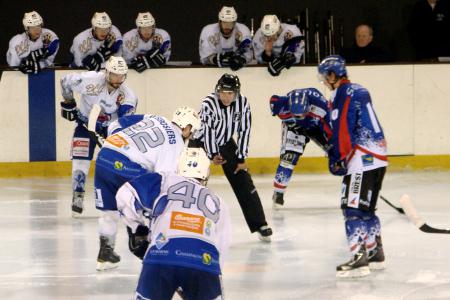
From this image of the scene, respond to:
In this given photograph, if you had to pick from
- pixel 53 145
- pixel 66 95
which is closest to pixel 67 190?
pixel 53 145

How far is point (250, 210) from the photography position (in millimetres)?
8438

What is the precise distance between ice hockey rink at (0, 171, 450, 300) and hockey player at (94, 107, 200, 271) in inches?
22.6

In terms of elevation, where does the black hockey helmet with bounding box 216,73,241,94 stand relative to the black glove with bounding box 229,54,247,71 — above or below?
below

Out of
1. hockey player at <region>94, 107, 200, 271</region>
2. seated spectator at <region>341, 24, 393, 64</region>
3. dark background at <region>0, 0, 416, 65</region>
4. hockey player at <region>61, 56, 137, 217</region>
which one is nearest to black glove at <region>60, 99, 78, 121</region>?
hockey player at <region>61, 56, 137, 217</region>

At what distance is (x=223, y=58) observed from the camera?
1180cm

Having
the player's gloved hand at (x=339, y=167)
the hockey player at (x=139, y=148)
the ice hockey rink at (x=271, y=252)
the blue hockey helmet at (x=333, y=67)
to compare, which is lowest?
the ice hockey rink at (x=271, y=252)

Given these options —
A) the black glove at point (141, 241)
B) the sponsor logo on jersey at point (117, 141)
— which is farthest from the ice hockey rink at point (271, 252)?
the black glove at point (141, 241)

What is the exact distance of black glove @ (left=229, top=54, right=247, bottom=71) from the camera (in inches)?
464

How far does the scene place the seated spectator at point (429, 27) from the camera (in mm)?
12891

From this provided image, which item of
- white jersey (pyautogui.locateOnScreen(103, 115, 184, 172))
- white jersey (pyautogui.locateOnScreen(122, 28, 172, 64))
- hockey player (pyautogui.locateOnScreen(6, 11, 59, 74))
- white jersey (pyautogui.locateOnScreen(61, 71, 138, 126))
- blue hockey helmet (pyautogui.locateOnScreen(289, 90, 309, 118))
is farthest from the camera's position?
white jersey (pyautogui.locateOnScreen(122, 28, 172, 64))

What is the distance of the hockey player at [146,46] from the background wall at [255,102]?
4.9 inches

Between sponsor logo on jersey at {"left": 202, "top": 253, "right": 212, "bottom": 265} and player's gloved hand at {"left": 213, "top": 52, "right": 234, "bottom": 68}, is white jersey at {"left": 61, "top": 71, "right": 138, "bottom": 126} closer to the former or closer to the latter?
player's gloved hand at {"left": 213, "top": 52, "right": 234, "bottom": 68}

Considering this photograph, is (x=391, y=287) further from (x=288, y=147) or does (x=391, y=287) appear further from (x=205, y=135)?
(x=288, y=147)

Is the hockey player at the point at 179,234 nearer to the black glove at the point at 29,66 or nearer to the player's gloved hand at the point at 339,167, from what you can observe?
the player's gloved hand at the point at 339,167
